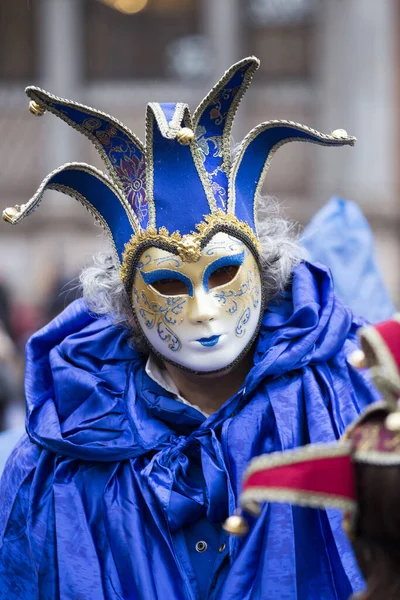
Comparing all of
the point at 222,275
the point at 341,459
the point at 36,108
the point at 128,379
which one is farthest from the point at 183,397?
the point at 341,459

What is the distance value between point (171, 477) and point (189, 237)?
1.94 ft

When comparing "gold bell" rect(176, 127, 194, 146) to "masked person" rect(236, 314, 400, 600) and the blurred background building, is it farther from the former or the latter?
the blurred background building

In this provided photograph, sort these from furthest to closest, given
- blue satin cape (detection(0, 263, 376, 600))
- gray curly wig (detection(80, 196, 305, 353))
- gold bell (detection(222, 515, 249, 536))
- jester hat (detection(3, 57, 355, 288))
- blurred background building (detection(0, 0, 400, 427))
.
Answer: blurred background building (detection(0, 0, 400, 427)) < gray curly wig (detection(80, 196, 305, 353)) < jester hat (detection(3, 57, 355, 288)) < blue satin cape (detection(0, 263, 376, 600)) < gold bell (detection(222, 515, 249, 536))

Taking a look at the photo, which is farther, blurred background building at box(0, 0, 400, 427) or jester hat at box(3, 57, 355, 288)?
blurred background building at box(0, 0, 400, 427)

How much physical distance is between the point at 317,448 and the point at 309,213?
7996mm

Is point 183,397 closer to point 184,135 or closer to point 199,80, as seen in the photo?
point 184,135

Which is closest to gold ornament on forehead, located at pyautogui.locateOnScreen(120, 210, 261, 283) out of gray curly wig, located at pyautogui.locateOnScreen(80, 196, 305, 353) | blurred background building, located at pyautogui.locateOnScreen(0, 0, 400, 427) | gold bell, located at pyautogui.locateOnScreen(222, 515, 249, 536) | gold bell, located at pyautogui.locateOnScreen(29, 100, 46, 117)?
gray curly wig, located at pyautogui.locateOnScreen(80, 196, 305, 353)

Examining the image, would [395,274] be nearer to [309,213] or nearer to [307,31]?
[309,213]

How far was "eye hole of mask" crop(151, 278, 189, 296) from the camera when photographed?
9.20ft

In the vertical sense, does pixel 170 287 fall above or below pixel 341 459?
above

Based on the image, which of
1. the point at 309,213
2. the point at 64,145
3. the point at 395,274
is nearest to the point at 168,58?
the point at 64,145

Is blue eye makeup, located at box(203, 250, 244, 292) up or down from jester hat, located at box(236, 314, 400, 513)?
up

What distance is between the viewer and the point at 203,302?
9.02ft

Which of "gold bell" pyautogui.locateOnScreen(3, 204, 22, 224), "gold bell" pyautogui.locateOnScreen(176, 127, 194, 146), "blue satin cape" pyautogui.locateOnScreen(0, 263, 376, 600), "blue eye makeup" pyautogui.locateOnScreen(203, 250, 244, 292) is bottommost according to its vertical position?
"blue satin cape" pyautogui.locateOnScreen(0, 263, 376, 600)
